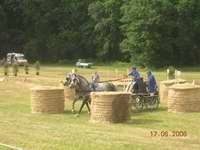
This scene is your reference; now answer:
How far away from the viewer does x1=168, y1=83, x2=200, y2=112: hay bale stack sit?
23666 millimetres

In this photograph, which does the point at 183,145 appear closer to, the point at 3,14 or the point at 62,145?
the point at 62,145

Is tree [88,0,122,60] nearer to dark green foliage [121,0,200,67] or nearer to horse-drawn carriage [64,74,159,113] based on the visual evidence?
dark green foliage [121,0,200,67]

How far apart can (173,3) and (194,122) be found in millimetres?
59709

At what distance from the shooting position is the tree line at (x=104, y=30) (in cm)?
7606

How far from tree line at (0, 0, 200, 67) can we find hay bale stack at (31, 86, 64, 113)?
50.4 metres

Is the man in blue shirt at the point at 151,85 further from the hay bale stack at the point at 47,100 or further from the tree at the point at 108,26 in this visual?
the tree at the point at 108,26

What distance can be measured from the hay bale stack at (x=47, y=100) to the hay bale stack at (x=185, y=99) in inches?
184

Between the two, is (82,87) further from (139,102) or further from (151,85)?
(151,85)

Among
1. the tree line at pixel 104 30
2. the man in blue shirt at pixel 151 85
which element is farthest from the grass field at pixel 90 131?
the tree line at pixel 104 30

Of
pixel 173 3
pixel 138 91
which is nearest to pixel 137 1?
pixel 173 3

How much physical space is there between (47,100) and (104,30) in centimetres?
6238
